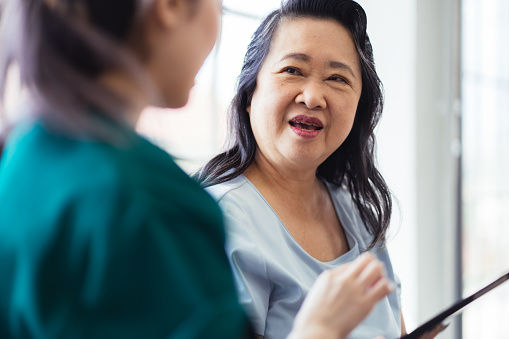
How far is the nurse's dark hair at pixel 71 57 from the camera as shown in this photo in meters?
0.49

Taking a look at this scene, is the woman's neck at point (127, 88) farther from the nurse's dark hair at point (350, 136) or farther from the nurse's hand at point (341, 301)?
the nurse's dark hair at point (350, 136)

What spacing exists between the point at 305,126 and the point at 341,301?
1.81 ft

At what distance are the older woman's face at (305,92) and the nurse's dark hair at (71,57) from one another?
607mm

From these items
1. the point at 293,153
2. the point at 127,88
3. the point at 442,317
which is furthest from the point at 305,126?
the point at 127,88

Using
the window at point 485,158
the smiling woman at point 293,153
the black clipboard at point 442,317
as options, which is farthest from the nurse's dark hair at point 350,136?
the window at point 485,158

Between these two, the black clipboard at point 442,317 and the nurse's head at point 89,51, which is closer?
the nurse's head at point 89,51

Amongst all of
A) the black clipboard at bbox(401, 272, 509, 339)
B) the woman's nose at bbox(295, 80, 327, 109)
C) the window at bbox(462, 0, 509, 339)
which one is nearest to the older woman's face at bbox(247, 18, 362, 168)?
the woman's nose at bbox(295, 80, 327, 109)

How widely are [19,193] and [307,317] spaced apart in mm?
345

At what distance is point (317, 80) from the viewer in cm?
110

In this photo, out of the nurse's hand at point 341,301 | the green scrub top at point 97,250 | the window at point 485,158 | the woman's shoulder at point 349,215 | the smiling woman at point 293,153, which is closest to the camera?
the green scrub top at point 97,250

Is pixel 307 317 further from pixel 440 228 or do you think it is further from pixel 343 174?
pixel 440 228

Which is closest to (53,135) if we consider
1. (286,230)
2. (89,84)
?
(89,84)

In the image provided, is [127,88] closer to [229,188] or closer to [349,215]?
[229,188]

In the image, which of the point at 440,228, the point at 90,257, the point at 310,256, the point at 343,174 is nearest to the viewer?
the point at 90,257
